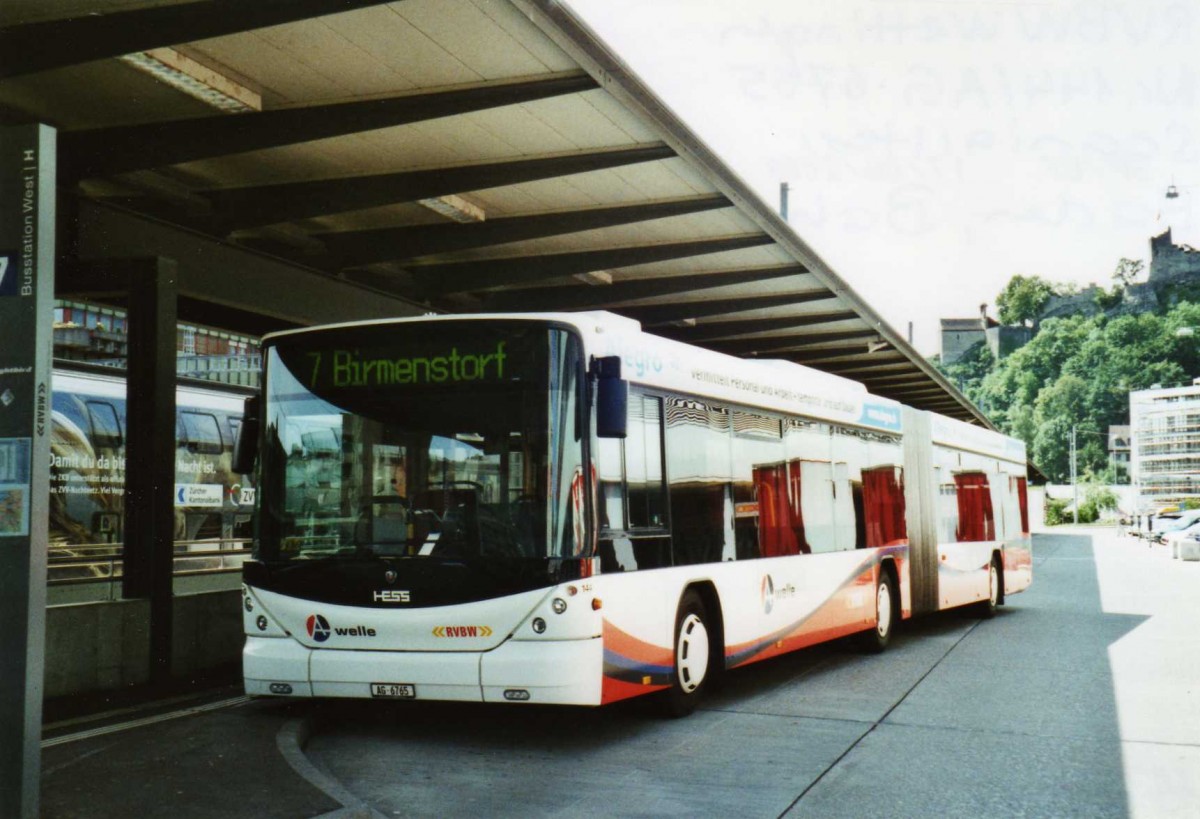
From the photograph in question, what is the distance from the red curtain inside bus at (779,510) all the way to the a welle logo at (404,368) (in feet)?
11.1

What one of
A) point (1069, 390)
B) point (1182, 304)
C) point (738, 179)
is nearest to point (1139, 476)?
point (1069, 390)

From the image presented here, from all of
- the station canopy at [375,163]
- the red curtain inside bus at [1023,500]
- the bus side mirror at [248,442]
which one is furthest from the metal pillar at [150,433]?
the red curtain inside bus at [1023,500]

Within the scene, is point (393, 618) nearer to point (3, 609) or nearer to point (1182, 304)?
point (3, 609)

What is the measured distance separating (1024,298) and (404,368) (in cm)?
17893

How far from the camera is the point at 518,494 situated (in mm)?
8203

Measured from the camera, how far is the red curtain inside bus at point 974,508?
59.6 feet

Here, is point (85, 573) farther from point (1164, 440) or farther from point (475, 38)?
point (1164, 440)

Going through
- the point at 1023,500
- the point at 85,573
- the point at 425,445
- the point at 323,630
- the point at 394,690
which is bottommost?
the point at 394,690

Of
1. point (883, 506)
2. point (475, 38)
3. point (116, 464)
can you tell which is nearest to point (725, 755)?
point (475, 38)

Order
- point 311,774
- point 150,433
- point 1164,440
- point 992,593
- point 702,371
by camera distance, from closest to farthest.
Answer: point 311,774 < point 702,371 < point 150,433 < point 992,593 < point 1164,440

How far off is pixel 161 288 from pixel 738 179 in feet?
17.5

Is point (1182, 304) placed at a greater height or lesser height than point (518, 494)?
greater

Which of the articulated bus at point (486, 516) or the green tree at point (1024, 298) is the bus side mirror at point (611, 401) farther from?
the green tree at point (1024, 298)

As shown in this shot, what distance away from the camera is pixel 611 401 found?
8305mm
